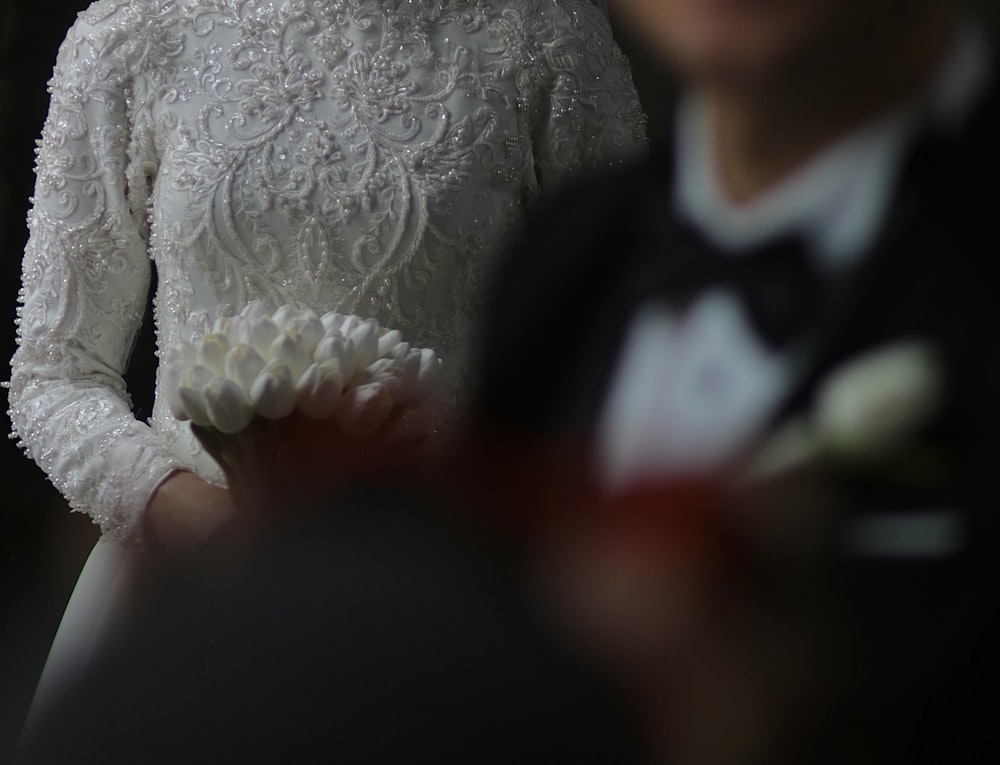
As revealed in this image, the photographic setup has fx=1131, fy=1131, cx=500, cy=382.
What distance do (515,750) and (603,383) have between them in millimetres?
86

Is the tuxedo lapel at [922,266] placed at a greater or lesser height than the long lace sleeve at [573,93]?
lesser

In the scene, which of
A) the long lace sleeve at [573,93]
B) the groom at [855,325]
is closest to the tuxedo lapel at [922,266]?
the groom at [855,325]

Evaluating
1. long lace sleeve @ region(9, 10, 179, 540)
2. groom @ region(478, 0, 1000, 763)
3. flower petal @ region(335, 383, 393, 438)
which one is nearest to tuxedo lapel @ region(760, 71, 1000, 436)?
groom @ region(478, 0, 1000, 763)

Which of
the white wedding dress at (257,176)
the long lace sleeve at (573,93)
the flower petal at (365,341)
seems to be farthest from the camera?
the white wedding dress at (257,176)

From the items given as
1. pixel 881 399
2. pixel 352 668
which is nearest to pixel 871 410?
pixel 881 399

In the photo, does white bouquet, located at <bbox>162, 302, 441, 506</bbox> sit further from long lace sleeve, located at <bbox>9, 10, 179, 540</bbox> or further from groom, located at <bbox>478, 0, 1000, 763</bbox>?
long lace sleeve, located at <bbox>9, 10, 179, 540</bbox>

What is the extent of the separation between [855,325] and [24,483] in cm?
71

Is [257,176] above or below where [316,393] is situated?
above

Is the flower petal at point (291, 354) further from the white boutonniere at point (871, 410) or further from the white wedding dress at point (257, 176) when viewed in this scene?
the white wedding dress at point (257, 176)

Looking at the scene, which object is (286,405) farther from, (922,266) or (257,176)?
(257,176)

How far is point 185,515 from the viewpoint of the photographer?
1.28 feet

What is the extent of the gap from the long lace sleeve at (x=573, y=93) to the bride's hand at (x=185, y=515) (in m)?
0.22

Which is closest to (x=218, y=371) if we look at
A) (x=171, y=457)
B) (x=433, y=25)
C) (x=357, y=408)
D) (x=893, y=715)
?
(x=357, y=408)

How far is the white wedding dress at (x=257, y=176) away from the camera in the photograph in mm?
749
